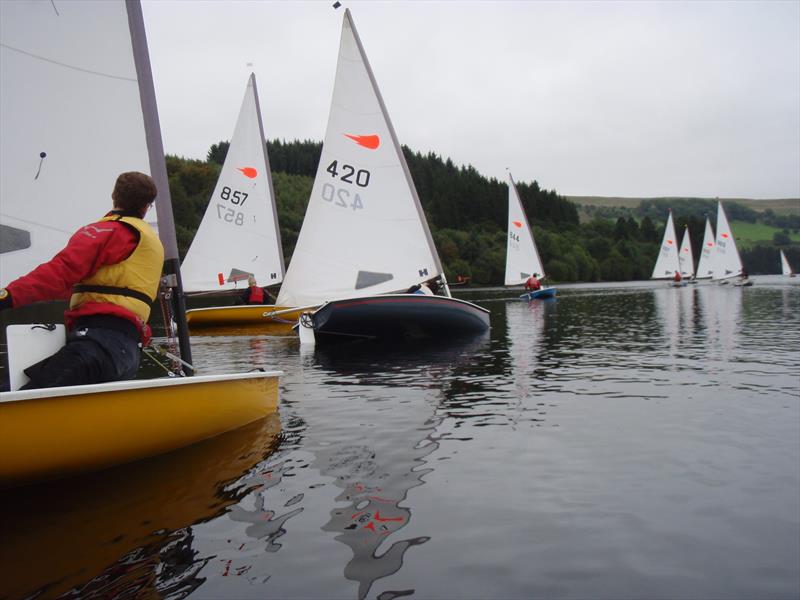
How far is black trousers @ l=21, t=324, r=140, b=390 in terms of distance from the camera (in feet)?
15.4

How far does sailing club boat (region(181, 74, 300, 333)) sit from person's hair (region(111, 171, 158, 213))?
19.4 metres

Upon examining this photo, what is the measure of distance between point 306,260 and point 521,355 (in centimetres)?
632

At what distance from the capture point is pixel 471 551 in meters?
3.84

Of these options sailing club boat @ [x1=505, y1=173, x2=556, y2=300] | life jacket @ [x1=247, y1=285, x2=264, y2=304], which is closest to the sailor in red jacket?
life jacket @ [x1=247, y1=285, x2=264, y2=304]

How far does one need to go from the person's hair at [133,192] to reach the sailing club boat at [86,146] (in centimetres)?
113

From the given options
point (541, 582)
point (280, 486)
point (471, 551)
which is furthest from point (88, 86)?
point (541, 582)

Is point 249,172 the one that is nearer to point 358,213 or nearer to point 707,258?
point 358,213

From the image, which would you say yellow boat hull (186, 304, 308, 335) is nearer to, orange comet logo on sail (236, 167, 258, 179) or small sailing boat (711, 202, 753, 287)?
orange comet logo on sail (236, 167, 258, 179)

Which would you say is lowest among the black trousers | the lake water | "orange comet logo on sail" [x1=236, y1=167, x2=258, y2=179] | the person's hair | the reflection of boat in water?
the lake water

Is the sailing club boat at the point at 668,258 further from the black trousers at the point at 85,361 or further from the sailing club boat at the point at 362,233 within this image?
the black trousers at the point at 85,361

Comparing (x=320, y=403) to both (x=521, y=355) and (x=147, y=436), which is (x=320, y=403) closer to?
(x=147, y=436)

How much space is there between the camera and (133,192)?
500 centimetres

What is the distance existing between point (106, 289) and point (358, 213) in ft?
38.4

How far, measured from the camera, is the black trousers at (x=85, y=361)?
4.70m
